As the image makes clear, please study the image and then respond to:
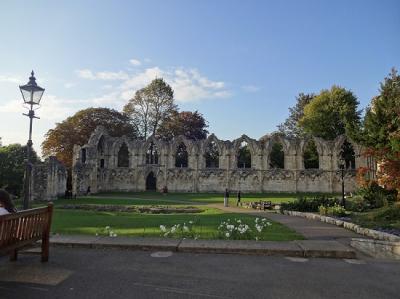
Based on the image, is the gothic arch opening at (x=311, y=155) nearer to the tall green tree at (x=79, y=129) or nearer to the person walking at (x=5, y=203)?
the tall green tree at (x=79, y=129)

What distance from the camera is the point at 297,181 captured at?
139ft

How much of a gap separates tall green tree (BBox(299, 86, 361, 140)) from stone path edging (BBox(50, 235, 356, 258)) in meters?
48.2

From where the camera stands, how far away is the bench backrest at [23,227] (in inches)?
217

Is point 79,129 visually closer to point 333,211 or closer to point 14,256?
point 333,211

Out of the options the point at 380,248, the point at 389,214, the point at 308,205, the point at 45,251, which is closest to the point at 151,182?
the point at 308,205

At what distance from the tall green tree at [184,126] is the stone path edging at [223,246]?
48.2 metres

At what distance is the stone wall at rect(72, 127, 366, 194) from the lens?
1657 inches

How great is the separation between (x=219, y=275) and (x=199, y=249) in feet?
6.02

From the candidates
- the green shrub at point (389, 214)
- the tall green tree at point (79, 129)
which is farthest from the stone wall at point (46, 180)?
the green shrub at point (389, 214)

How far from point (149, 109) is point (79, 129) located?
11.5 meters

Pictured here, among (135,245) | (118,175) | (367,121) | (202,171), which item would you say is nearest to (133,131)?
(118,175)

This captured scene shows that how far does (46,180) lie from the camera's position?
3106cm

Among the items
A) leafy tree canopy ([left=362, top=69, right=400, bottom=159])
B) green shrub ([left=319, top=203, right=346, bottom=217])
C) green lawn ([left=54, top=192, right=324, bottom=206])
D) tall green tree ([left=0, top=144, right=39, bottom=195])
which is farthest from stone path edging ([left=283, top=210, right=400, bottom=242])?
tall green tree ([left=0, top=144, right=39, bottom=195])

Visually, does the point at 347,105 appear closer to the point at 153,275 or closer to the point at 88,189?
the point at 88,189
